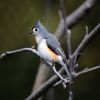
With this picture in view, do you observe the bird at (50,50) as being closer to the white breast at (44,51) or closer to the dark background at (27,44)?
the white breast at (44,51)

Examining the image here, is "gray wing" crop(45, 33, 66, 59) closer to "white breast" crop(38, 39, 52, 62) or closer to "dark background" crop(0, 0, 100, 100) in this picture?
"white breast" crop(38, 39, 52, 62)

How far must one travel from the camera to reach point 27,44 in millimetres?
2908

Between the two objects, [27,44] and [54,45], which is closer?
[54,45]

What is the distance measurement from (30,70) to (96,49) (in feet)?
1.41

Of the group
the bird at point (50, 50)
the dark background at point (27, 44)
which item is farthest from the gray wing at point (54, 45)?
the dark background at point (27, 44)

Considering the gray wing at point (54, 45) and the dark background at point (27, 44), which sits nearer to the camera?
the gray wing at point (54, 45)

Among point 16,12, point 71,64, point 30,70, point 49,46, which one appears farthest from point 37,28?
point 30,70

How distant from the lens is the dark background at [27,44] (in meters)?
2.90

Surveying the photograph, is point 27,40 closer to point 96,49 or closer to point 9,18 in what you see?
point 9,18

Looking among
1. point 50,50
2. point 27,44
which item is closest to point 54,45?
point 50,50

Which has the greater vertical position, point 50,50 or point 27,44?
point 50,50

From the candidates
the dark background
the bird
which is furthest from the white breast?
the dark background

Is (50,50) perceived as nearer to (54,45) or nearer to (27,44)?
(54,45)

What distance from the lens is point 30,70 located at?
10.3 feet
